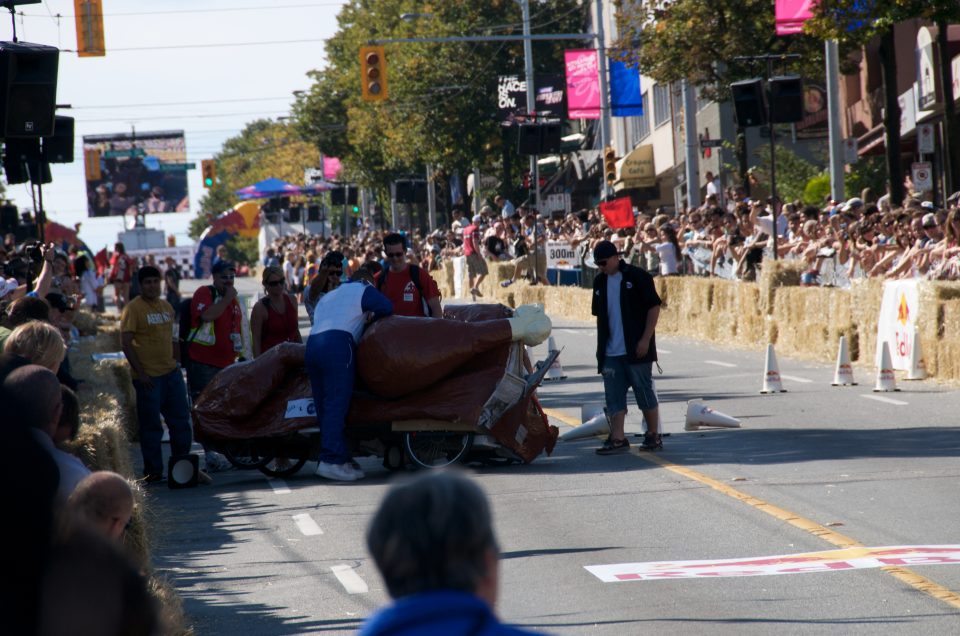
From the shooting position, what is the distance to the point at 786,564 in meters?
8.97

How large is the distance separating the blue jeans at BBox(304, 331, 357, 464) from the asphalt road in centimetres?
36

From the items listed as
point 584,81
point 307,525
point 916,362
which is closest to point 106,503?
point 307,525

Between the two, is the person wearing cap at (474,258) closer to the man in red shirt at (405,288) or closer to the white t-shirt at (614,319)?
the man in red shirt at (405,288)

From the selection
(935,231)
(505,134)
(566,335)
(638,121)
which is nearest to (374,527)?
(935,231)

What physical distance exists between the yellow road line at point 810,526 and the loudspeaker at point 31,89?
20.8 feet

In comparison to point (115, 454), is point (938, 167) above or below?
above

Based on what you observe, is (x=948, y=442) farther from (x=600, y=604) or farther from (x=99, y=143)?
(x=99, y=143)

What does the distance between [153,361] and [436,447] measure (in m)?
2.37

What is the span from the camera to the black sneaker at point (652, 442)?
14125 millimetres

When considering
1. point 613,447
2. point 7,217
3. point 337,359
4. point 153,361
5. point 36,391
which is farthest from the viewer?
point 7,217

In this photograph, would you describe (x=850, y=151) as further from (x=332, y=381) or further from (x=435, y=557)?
(x=435, y=557)

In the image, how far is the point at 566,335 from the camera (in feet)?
101

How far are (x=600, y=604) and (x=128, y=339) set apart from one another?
666cm

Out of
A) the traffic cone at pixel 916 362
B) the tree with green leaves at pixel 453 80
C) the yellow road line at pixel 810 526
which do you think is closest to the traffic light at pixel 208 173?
the tree with green leaves at pixel 453 80
